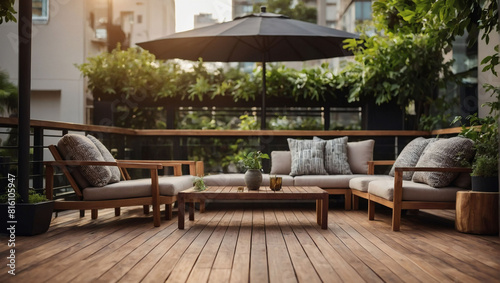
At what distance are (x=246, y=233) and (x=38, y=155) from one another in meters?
2.26

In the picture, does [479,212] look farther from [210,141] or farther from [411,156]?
[210,141]

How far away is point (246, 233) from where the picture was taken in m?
3.88

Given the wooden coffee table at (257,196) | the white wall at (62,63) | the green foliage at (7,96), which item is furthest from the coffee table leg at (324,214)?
the white wall at (62,63)

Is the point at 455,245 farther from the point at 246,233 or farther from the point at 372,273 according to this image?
the point at 246,233

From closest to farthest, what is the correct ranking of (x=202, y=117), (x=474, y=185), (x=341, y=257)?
(x=341, y=257)
(x=474, y=185)
(x=202, y=117)

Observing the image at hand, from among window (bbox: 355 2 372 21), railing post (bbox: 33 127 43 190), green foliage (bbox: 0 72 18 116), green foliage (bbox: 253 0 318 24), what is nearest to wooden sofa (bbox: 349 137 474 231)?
railing post (bbox: 33 127 43 190)

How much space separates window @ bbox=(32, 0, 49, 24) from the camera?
12609 mm

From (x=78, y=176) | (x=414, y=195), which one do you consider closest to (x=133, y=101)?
(x=78, y=176)

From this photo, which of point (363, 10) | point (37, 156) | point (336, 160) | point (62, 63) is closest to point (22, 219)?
point (37, 156)

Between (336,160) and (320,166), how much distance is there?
9.4 inches

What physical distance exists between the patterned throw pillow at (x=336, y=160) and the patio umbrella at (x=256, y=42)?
0.99 m

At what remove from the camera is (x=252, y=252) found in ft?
10.2

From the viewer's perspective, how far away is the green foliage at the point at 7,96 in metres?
8.37

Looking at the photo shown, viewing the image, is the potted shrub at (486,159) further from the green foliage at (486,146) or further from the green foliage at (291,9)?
the green foliage at (291,9)
